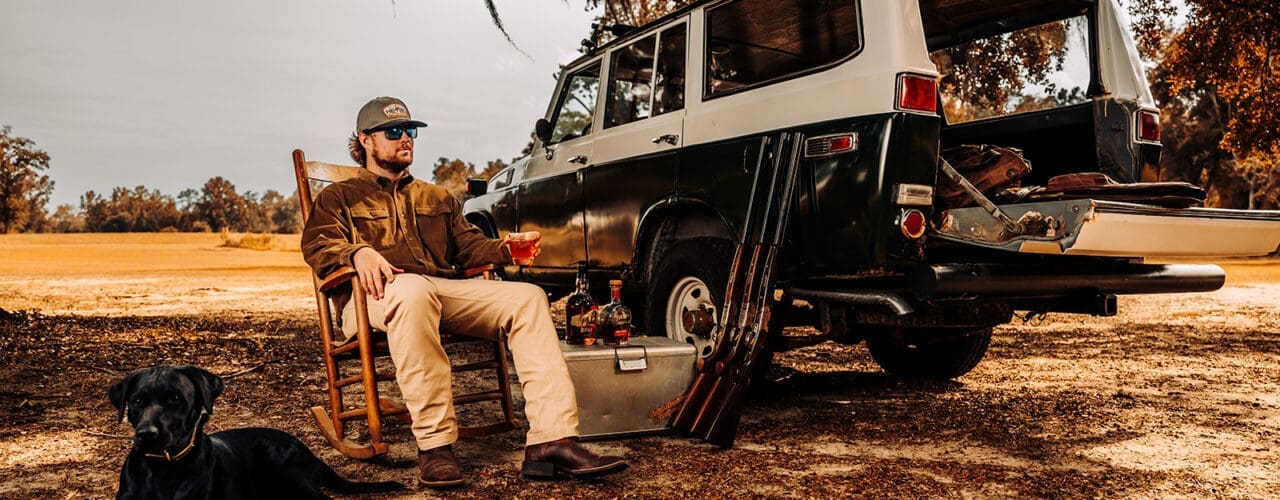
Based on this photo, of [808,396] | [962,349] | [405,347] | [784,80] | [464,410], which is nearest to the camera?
[405,347]

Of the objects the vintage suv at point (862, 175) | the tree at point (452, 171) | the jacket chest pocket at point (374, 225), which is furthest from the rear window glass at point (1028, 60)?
the tree at point (452, 171)

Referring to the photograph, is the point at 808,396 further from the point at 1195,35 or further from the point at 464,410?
the point at 1195,35

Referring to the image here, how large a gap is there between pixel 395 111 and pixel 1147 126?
384 cm

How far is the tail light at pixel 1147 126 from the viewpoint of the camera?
486 cm

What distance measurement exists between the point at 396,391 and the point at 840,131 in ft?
9.29

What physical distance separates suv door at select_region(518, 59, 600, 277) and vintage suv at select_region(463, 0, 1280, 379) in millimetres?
19

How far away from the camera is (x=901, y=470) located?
3.47 meters

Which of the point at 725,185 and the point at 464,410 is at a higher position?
the point at 725,185

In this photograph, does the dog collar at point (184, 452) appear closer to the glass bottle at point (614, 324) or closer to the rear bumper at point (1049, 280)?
the glass bottle at point (614, 324)

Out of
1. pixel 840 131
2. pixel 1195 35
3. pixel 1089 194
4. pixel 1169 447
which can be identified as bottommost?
pixel 1169 447

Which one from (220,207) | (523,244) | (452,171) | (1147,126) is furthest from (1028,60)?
(220,207)

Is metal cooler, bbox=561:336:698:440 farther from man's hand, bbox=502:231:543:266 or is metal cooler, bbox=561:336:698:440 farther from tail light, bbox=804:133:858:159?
tail light, bbox=804:133:858:159

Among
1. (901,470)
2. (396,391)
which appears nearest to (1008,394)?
(901,470)

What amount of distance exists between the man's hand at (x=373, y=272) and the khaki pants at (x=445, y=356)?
0.04 meters
